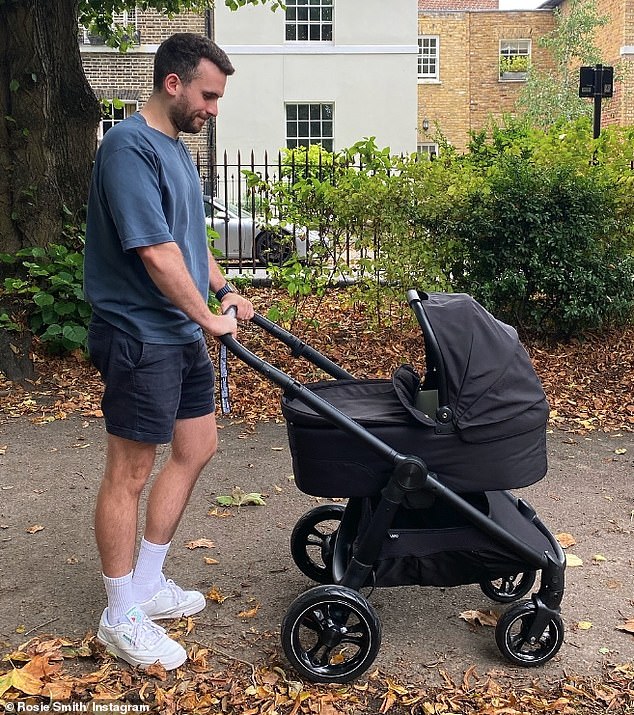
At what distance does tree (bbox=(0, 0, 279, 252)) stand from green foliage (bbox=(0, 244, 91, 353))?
18 centimetres

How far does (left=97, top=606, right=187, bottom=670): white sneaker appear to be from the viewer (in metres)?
3.46

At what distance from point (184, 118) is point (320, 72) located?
75.9 feet

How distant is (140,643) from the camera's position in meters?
3.46

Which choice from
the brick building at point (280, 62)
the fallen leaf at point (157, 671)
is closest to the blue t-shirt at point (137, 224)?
the fallen leaf at point (157, 671)

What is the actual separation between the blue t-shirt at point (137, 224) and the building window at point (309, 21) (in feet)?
76.0

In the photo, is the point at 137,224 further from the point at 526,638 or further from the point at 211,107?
the point at 526,638

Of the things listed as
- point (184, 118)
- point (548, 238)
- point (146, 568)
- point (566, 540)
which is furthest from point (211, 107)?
point (548, 238)

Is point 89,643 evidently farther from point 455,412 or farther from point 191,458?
point 455,412

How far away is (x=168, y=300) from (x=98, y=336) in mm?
292

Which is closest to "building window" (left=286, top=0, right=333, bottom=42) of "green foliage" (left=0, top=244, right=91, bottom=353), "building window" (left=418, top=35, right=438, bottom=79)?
"building window" (left=418, top=35, right=438, bottom=79)

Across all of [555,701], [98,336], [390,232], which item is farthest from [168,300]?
[390,232]

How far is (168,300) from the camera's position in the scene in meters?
3.38

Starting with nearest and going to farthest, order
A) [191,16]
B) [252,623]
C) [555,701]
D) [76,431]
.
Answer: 1. [555,701]
2. [252,623]
3. [76,431]
4. [191,16]

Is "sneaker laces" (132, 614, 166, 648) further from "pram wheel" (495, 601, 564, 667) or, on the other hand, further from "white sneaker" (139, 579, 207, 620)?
"pram wheel" (495, 601, 564, 667)
